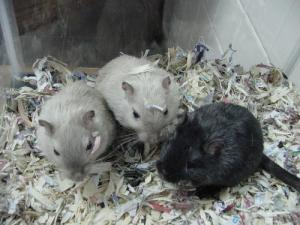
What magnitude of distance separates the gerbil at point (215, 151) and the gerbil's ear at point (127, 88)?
376 millimetres

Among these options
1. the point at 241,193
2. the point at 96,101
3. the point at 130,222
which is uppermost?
the point at 96,101

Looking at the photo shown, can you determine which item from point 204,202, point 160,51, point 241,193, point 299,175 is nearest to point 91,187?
point 204,202

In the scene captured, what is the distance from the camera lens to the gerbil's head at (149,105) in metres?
2.41

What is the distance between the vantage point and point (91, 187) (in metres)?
2.48

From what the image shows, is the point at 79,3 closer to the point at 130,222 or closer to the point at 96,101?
the point at 96,101

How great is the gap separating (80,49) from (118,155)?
1.21 metres

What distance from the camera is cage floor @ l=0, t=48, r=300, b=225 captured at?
2336 mm

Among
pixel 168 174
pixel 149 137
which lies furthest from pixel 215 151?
pixel 149 137

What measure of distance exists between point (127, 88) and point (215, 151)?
637 millimetres

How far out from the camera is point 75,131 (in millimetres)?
2193

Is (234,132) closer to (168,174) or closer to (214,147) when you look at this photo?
(214,147)

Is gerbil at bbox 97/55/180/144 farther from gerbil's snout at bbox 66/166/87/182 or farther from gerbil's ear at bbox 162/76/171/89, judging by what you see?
gerbil's snout at bbox 66/166/87/182

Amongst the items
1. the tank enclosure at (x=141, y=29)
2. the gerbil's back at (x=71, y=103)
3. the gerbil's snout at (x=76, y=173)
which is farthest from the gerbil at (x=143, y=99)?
the tank enclosure at (x=141, y=29)

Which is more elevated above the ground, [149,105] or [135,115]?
[149,105]
